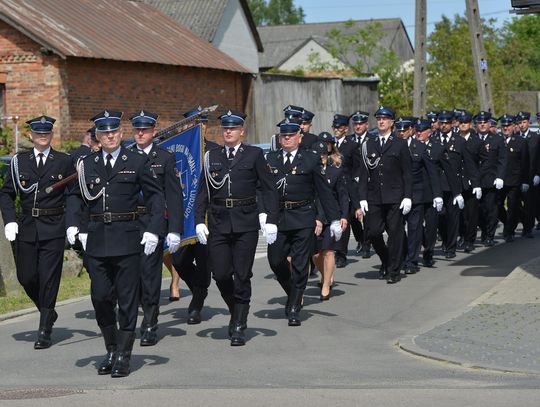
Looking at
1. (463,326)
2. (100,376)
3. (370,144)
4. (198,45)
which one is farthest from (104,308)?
(198,45)

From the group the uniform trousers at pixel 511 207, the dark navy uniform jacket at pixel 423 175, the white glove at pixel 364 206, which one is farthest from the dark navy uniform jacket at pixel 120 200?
the uniform trousers at pixel 511 207

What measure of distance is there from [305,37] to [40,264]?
286ft

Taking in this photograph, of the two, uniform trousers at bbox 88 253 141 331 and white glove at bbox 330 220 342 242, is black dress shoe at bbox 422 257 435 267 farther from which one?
uniform trousers at bbox 88 253 141 331

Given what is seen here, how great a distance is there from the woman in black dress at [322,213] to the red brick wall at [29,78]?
1630 centimetres

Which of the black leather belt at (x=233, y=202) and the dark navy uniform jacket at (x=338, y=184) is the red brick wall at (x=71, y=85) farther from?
→ the black leather belt at (x=233, y=202)

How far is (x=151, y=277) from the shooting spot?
10867 millimetres

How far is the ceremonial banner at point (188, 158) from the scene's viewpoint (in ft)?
40.5

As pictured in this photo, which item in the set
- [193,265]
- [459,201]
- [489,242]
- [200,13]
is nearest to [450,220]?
[459,201]

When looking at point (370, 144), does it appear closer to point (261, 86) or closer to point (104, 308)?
point (104, 308)

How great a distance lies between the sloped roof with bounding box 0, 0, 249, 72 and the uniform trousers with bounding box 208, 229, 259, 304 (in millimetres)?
19249

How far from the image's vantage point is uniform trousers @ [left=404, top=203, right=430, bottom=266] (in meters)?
15.8

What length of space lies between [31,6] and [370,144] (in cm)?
1865

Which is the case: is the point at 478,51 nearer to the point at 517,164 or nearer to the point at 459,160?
the point at 517,164

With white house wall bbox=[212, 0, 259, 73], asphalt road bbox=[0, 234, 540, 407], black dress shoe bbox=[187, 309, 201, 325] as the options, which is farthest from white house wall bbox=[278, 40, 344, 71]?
black dress shoe bbox=[187, 309, 201, 325]
